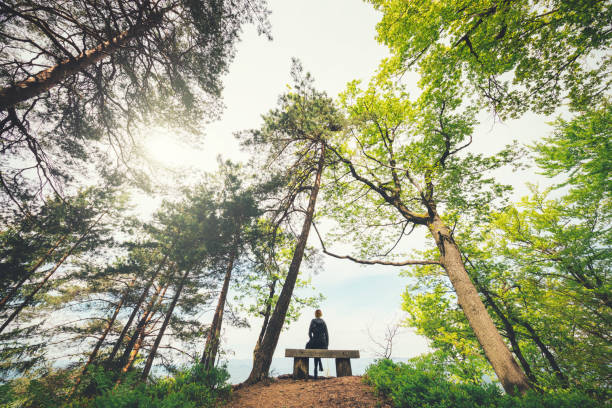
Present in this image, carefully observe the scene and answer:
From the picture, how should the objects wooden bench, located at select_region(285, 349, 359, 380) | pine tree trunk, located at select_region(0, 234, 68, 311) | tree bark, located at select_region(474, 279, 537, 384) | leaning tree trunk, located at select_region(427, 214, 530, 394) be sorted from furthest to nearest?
pine tree trunk, located at select_region(0, 234, 68, 311) → tree bark, located at select_region(474, 279, 537, 384) → wooden bench, located at select_region(285, 349, 359, 380) → leaning tree trunk, located at select_region(427, 214, 530, 394)

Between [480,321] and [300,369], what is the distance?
466cm

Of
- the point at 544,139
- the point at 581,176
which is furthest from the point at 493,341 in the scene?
the point at 544,139

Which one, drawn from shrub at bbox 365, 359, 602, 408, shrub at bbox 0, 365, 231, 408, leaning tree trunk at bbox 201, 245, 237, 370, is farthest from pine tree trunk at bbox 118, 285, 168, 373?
shrub at bbox 365, 359, 602, 408

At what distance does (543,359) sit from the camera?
10.2 metres

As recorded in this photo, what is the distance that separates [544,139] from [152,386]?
14475 millimetres

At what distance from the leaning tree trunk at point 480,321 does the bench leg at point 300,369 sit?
14.3 ft

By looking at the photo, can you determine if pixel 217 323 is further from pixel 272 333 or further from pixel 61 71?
pixel 61 71

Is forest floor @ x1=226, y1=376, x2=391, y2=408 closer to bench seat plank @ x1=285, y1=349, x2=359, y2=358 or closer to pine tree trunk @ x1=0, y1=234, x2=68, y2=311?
bench seat plank @ x1=285, y1=349, x2=359, y2=358

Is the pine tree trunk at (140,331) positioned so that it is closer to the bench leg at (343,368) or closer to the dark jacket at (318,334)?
the dark jacket at (318,334)

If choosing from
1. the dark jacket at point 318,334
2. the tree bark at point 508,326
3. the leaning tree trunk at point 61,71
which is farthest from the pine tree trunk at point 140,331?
the tree bark at point 508,326

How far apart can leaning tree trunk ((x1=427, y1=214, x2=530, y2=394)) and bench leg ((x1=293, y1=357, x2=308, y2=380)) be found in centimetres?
435

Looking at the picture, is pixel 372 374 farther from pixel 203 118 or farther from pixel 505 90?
pixel 203 118

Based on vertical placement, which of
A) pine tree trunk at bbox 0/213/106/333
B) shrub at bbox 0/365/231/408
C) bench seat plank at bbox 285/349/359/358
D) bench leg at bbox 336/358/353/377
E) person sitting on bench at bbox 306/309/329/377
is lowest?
shrub at bbox 0/365/231/408

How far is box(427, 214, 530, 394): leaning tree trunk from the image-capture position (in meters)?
3.74
